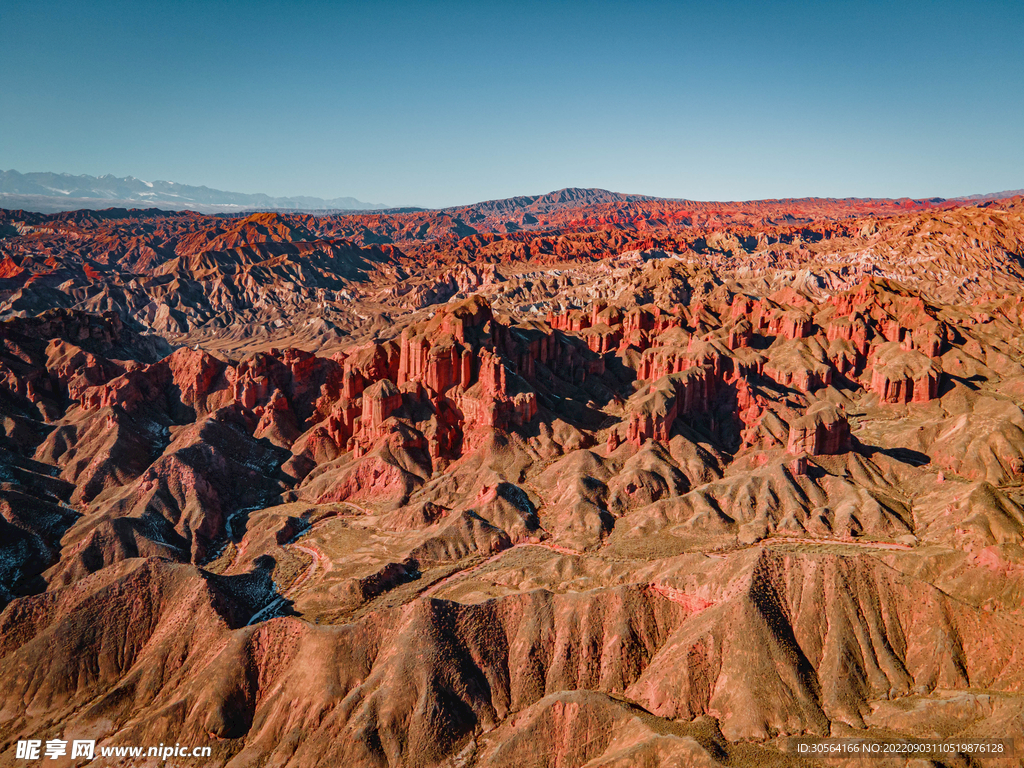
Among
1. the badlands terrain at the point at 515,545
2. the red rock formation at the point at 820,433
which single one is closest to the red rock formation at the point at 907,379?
the badlands terrain at the point at 515,545

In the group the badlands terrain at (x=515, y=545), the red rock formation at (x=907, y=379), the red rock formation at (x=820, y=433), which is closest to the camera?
Result: the badlands terrain at (x=515, y=545)

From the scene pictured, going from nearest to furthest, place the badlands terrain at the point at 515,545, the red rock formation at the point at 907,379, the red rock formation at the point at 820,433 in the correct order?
the badlands terrain at the point at 515,545 < the red rock formation at the point at 820,433 < the red rock formation at the point at 907,379

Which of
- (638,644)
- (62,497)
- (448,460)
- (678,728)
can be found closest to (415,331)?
(448,460)

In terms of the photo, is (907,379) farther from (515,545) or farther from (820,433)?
(515,545)

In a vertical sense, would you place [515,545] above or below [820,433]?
below

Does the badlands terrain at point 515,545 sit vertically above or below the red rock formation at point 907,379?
below

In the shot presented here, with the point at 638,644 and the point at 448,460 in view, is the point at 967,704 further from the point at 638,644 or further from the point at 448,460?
the point at 448,460

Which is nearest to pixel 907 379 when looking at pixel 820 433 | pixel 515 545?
pixel 820 433

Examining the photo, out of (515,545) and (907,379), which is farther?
(907,379)

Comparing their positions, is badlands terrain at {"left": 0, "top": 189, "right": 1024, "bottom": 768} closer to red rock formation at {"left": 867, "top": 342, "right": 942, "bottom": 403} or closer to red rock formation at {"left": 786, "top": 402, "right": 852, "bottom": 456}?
red rock formation at {"left": 786, "top": 402, "right": 852, "bottom": 456}

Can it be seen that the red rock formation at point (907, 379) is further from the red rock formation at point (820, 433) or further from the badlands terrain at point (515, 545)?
the red rock formation at point (820, 433)
